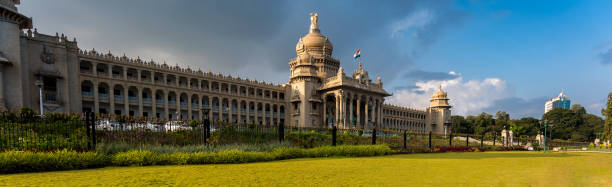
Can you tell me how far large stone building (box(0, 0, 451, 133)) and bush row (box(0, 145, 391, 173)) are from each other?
7220 mm

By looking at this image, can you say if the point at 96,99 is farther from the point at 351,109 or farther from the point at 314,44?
the point at 314,44

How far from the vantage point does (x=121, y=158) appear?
30.5 ft

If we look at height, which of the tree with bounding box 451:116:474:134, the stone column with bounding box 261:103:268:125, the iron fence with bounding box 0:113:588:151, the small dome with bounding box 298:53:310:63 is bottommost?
the tree with bounding box 451:116:474:134

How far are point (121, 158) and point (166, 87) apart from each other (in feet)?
102

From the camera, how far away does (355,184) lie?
20.9ft

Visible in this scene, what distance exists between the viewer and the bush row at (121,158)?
7.75m

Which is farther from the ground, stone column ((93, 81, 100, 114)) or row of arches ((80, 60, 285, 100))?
row of arches ((80, 60, 285, 100))

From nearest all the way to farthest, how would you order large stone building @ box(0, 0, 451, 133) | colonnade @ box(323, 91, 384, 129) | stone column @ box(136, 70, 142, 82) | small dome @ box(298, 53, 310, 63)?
large stone building @ box(0, 0, 451, 133), stone column @ box(136, 70, 142, 82), colonnade @ box(323, 91, 384, 129), small dome @ box(298, 53, 310, 63)

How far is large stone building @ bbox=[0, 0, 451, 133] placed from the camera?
24.7m

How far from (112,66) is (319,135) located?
29408 mm

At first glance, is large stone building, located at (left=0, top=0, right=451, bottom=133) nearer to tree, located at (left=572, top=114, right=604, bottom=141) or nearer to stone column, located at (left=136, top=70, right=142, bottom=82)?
stone column, located at (left=136, top=70, right=142, bottom=82)

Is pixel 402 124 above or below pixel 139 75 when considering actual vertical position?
below

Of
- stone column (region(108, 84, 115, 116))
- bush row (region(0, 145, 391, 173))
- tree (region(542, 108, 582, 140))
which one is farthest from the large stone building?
tree (region(542, 108, 582, 140))

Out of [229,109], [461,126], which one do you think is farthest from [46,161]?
[461,126]
